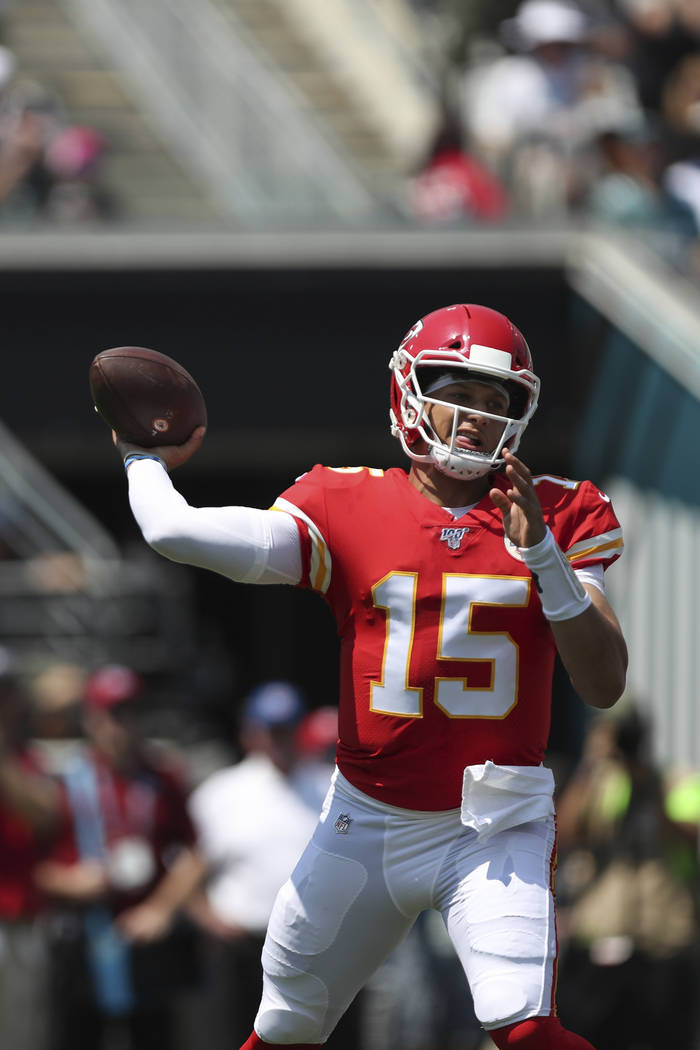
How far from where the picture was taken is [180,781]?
708cm

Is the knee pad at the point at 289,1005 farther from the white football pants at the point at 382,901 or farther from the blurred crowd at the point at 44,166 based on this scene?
the blurred crowd at the point at 44,166

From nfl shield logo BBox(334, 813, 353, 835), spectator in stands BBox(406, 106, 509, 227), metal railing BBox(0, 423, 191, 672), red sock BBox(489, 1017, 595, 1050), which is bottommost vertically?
metal railing BBox(0, 423, 191, 672)

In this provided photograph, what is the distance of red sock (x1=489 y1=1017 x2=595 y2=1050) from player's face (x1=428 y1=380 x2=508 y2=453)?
4.01 feet

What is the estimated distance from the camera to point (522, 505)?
3734mm

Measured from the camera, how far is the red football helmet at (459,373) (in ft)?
13.0

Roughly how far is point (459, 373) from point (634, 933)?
3.69m

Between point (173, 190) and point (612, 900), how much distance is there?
6.95 metres

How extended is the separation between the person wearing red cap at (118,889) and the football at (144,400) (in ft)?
9.63

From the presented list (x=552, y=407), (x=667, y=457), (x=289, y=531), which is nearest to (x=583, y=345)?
(x=552, y=407)

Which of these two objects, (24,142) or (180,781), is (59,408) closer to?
(24,142)

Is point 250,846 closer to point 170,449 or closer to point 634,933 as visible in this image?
point 634,933

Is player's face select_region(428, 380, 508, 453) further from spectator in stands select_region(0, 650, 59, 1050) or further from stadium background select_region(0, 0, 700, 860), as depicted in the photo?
stadium background select_region(0, 0, 700, 860)

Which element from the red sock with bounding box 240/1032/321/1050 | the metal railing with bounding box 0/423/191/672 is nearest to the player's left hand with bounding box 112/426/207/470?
the red sock with bounding box 240/1032/321/1050

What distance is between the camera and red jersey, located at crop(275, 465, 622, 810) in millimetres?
3955
